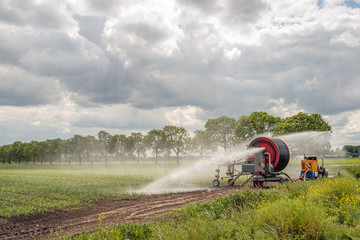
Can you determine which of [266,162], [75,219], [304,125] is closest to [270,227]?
[75,219]

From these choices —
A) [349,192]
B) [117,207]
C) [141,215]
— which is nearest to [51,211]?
[117,207]

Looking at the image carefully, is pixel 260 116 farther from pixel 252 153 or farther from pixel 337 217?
pixel 337 217

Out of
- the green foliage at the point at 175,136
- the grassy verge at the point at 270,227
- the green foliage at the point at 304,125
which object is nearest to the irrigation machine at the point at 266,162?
the grassy verge at the point at 270,227

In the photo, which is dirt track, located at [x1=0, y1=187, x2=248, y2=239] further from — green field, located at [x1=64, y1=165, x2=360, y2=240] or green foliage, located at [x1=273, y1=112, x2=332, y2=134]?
green foliage, located at [x1=273, y1=112, x2=332, y2=134]

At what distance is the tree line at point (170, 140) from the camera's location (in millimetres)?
59750

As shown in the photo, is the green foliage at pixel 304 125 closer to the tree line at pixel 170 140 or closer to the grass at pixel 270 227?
the tree line at pixel 170 140

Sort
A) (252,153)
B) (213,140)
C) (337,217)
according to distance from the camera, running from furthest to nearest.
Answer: (213,140) < (252,153) < (337,217)

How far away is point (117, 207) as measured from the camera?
15.9 meters

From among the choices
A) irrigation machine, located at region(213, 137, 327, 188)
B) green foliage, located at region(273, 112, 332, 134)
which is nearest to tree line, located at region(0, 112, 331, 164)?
green foliage, located at region(273, 112, 332, 134)

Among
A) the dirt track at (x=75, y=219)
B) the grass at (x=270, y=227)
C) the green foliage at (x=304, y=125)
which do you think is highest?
the green foliage at (x=304, y=125)

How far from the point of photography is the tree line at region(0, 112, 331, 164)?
59750mm

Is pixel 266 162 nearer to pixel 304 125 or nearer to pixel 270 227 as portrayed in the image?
pixel 270 227

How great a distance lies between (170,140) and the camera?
94062 millimetres

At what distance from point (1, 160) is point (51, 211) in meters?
152
